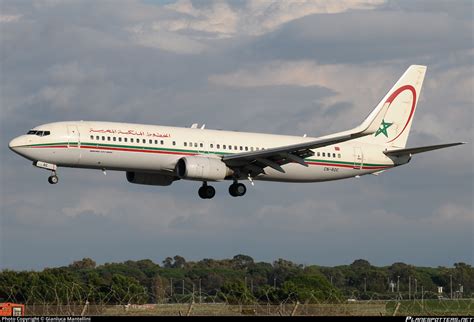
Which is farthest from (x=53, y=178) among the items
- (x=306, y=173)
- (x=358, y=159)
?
(x=358, y=159)

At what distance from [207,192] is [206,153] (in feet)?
15.9

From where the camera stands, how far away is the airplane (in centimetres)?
6675

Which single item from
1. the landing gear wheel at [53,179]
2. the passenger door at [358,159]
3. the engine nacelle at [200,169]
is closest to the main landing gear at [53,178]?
the landing gear wheel at [53,179]

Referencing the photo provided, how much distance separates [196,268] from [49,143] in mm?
53708

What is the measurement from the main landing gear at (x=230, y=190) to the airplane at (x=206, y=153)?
2.7 inches

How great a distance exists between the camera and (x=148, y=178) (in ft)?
243

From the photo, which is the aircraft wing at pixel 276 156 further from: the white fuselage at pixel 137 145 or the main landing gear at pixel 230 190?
the main landing gear at pixel 230 190

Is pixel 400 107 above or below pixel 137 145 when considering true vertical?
above

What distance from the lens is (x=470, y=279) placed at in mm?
84625

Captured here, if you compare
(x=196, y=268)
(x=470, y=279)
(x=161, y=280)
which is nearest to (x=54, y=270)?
(x=161, y=280)

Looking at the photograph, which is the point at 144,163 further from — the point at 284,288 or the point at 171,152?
the point at 284,288

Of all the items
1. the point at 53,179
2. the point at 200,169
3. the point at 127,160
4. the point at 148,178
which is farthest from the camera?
the point at 148,178

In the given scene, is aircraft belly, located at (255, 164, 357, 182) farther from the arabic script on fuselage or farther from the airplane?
the arabic script on fuselage

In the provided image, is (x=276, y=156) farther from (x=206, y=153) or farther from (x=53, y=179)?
(x=53, y=179)
